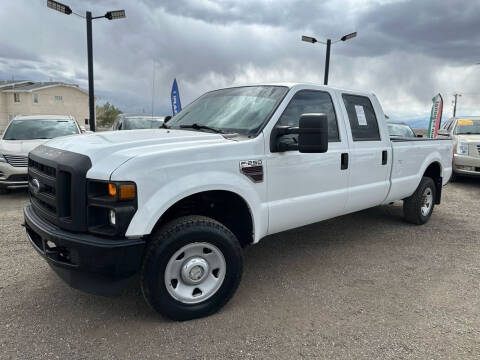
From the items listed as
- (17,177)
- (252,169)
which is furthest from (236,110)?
(17,177)

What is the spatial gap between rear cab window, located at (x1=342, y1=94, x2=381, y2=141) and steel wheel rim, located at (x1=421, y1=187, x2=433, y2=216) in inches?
68.9

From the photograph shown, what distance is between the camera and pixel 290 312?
3041 millimetres

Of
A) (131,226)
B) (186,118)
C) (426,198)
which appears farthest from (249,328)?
(426,198)

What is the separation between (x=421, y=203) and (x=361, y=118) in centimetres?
210

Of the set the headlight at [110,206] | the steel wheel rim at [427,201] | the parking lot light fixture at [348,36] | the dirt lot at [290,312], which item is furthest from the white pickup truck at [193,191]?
the parking lot light fixture at [348,36]

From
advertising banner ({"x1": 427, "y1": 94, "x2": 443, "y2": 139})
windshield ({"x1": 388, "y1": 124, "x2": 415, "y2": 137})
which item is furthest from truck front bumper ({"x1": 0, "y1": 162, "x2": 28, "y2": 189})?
advertising banner ({"x1": 427, "y1": 94, "x2": 443, "y2": 139})

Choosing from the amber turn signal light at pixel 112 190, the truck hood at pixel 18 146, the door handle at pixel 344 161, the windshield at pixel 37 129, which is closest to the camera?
the amber turn signal light at pixel 112 190

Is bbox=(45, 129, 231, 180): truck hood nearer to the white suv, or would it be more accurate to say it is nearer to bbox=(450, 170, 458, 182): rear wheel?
the white suv

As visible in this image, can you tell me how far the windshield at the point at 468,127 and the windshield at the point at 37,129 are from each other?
33.6 feet

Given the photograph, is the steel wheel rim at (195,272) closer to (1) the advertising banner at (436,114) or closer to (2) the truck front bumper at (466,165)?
(2) the truck front bumper at (466,165)

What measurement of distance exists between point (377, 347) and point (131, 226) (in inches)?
75.2

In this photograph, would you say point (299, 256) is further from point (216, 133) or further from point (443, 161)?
point (443, 161)

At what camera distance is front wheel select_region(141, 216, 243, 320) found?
8.61 ft

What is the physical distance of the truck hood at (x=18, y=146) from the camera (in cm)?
704
